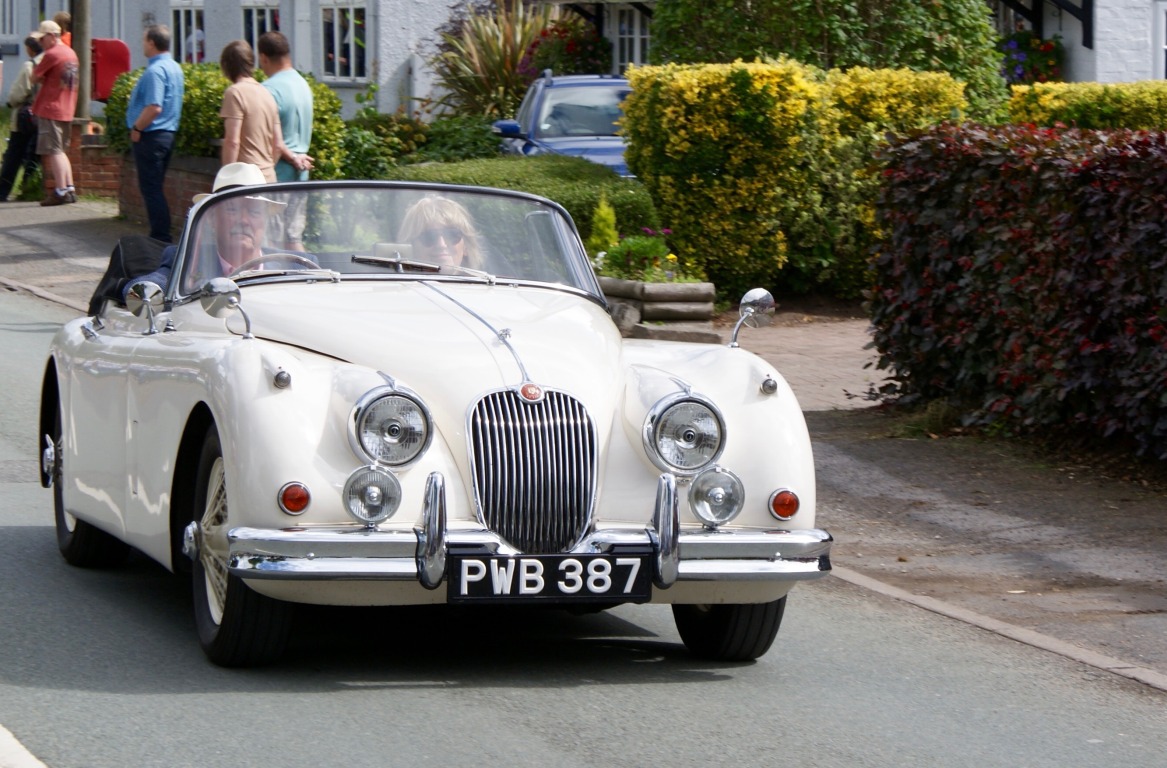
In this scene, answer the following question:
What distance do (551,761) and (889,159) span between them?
7.22 metres

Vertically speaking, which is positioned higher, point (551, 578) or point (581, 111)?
point (581, 111)

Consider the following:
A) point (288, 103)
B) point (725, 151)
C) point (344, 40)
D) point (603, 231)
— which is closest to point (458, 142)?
point (344, 40)

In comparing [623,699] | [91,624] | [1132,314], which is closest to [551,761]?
[623,699]

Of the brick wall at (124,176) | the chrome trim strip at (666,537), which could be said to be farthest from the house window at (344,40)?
the chrome trim strip at (666,537)

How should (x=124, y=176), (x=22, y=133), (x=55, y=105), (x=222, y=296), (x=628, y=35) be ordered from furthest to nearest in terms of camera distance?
1. (x=628, y=35)
2. (x=22, y=133)
3. (x=55, y=105)
4. (x=124, y=176)
5. (x=222, y=296)

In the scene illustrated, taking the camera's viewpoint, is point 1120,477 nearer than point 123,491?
No

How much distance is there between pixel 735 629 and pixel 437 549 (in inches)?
49.5

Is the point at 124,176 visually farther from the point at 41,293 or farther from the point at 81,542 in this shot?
the point at 81,542

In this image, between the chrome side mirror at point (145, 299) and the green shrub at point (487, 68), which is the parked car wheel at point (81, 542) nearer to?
the chrome side mirror at point (145, 299)

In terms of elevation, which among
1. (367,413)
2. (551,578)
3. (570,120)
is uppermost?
(570,120)

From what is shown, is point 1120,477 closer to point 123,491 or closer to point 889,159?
point 889,159

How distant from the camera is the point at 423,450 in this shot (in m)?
5.52

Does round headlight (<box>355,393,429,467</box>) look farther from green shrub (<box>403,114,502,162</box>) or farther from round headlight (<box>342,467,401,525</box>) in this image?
green shrub (<box>403,114,502,162</box>)

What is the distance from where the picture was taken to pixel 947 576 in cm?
792
